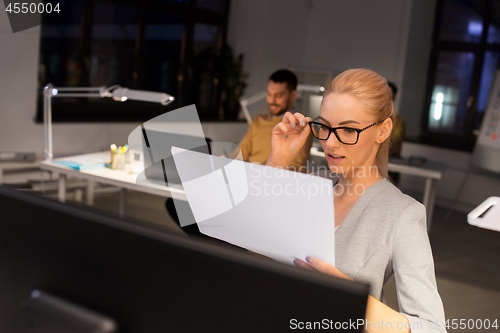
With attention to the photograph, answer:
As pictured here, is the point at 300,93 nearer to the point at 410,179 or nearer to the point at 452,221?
the point at 410,179

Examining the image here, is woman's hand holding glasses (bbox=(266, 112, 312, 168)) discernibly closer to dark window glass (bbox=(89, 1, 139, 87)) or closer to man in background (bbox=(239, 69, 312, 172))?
man in background (bbox=(239, 69, 312, 172))

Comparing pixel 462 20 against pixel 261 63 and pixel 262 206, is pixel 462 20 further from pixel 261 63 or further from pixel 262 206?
pixel 262 206

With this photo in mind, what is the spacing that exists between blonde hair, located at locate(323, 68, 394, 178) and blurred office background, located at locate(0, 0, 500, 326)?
10.6 feet

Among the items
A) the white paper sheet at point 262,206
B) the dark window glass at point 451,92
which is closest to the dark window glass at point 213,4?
the dark window glass at point 451,92

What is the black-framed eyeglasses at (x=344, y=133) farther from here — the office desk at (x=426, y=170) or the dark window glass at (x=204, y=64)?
the dark window glass at (x=204, y=64)

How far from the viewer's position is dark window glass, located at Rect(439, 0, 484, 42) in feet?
20.8

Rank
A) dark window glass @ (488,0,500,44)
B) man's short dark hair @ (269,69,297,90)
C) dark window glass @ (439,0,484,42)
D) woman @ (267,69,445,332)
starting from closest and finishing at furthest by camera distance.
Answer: woman @ (267,69,445,332)
man's short dark hair @ (269,69,297,90)
dark window glass @ (488,0,500,44)
dark window glass @ (439,0,484,42)

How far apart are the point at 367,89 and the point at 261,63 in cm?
608

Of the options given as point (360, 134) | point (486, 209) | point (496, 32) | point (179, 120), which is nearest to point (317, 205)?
point (486, 209)

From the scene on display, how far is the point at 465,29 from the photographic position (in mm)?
6449

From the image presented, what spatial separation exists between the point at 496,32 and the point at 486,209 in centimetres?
636

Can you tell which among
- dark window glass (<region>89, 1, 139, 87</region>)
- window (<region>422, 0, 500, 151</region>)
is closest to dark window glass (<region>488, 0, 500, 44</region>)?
window (<region>422, 0, 500, 151</region>)

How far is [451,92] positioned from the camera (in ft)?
21.7

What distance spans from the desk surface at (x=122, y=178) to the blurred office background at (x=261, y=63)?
58.6 inches
